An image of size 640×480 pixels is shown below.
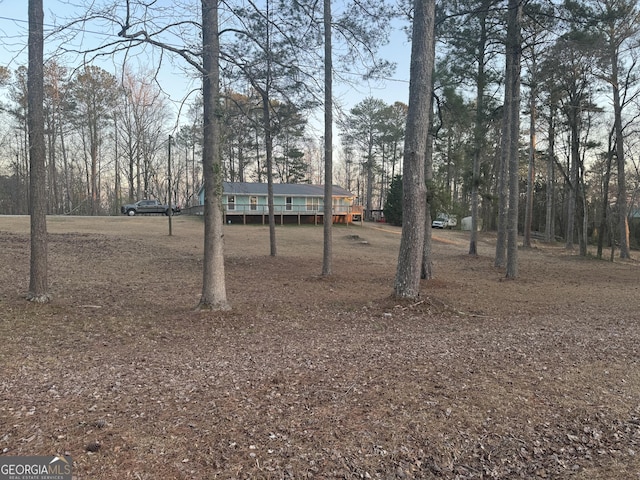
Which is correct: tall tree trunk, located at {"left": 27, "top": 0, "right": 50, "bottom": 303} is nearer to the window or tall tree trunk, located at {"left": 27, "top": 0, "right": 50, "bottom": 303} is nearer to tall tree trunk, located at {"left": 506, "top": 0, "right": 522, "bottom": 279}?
tall tree trunk, located at {"left": 506, "top": 0, "right": 522, "bottom": 279}

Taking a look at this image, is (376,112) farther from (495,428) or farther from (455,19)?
(495,428)

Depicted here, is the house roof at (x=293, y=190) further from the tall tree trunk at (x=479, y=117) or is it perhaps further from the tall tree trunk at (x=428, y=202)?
the tall tree trunk at (x=428, y=202)

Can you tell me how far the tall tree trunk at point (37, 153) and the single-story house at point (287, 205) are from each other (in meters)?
25.5

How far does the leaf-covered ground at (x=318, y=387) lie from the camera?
2.38m

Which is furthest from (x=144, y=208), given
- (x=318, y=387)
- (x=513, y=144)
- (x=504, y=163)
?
(x=318, y=387)

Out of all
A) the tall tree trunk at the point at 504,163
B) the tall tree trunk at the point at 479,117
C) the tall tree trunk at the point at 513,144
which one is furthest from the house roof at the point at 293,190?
the tall tree trunk at the point at 513,144

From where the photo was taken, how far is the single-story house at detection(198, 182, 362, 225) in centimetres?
3278

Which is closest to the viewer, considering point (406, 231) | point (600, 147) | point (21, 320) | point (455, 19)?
point (21, 320)

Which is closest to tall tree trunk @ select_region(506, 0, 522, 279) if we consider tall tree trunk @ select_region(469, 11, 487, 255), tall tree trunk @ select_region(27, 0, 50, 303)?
tall tree trunk @ select_region(469, 11, 487, 255)

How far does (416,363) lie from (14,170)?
4420 cm

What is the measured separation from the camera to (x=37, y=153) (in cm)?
604

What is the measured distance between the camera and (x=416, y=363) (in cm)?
396

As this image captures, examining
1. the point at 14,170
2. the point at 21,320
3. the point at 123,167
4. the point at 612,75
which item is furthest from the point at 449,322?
the point at 14,170

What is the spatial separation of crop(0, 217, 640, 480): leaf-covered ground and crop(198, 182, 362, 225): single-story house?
25230 millimetres
